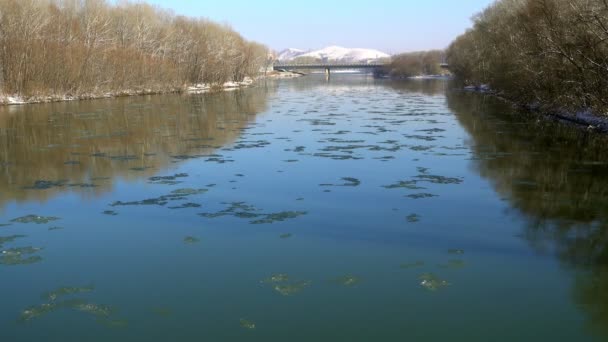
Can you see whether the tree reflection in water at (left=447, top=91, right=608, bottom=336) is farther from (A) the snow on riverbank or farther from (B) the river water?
(A) the snow on riverbank

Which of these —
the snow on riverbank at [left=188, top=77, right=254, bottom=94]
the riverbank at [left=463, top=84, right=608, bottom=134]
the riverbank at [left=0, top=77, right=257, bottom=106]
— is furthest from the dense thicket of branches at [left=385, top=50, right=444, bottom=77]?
the riverbank at [left=463, top=84, right=608, bottom=134]

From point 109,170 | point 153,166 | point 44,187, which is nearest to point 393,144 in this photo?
point 153,166

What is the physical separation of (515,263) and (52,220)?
23.8ft

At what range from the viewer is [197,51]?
221ft

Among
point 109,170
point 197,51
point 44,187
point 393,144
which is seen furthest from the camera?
point 197,51

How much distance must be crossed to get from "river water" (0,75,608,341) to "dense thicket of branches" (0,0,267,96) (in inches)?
1067

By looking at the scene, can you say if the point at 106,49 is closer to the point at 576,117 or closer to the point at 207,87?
the point at 207,87

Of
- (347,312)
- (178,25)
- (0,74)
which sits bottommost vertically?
(347,312)

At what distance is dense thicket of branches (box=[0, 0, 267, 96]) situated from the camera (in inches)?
1583

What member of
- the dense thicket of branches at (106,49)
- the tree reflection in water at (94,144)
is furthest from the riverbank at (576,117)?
the dense thicket of branches at (106,49)

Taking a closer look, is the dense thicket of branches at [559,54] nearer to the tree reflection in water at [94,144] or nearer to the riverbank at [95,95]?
the tree reflection in water at [94,144]

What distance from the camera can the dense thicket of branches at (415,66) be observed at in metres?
126

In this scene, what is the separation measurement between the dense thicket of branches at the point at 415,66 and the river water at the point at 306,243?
113 metres

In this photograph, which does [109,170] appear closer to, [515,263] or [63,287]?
[63,287]
